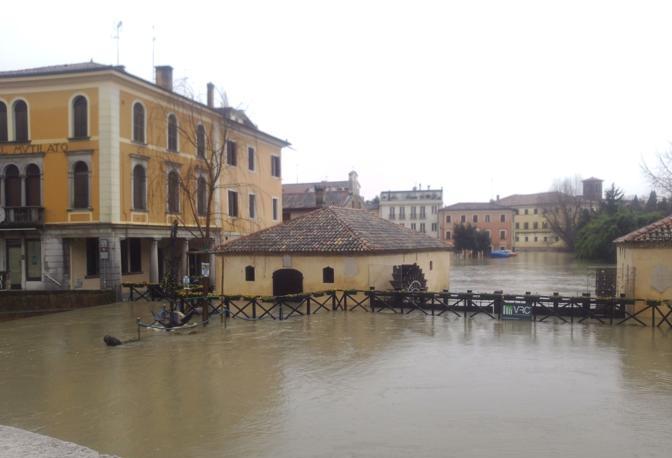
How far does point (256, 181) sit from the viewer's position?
4162 centimetres

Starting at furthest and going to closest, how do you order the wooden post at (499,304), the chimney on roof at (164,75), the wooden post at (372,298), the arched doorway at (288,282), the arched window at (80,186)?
1. the chimney on roof at (164,75)
2. the arched window at (80,186)
3. the arched doorway at (288,282)
4. the wooden post at (372,298)
5. the wooden post at (499,304)

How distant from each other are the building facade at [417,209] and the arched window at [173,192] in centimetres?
7025

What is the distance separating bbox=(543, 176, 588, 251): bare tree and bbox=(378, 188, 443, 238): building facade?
18551 mm

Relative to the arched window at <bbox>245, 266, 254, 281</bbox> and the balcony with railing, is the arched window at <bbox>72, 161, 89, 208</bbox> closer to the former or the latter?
the balcony with railing

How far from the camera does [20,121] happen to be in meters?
29.2

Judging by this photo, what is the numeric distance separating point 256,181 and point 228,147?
14.8 feet

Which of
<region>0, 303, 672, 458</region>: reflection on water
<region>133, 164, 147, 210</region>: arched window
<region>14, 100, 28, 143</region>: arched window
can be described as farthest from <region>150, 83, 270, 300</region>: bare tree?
<region>0, 303, 672, 458</region>: reflection on water

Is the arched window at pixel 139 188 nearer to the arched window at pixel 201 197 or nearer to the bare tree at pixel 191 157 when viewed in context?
the bare tree at pixel 191 157

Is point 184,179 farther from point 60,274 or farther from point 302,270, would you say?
point 302,270

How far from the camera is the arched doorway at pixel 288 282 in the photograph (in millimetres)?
27266

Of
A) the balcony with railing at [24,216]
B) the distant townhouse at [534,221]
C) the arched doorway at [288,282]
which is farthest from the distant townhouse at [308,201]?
the distant townhouse at [534,221]

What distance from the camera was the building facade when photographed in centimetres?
10156

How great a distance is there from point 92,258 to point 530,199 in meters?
98.5

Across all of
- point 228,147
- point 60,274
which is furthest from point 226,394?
point 228,147
